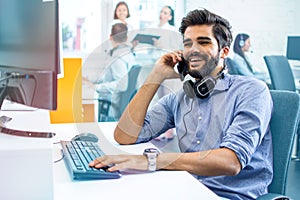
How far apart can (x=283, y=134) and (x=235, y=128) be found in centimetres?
17

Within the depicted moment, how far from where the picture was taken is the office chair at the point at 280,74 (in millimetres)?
3334

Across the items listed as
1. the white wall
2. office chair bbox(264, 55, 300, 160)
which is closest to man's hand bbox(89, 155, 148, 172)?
office chair bbox(264, 55, 300, 160)

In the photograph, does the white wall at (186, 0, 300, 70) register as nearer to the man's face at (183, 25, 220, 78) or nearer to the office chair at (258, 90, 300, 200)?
the man's face at (183, 25, 220, 78)

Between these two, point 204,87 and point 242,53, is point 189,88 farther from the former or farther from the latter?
point 242,53

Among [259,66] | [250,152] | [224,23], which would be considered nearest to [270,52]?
[259,66]

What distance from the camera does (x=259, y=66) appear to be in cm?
501

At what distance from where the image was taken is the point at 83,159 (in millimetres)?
1110

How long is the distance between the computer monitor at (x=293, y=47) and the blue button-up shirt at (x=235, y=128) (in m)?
3.81

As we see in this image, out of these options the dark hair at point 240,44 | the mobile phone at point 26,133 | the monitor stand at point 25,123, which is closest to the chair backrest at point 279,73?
the dark hair at point 240,44

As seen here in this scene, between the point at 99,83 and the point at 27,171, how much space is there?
383 millimetres

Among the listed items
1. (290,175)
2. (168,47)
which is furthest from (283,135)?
(290,175)

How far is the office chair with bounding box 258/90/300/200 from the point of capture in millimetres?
1253

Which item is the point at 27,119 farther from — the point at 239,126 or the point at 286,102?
the point at 286,102

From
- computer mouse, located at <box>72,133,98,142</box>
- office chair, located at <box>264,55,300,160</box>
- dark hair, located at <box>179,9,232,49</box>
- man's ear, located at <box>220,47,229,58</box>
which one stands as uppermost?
dark hair, located at <box>179,9,232,49</box>
